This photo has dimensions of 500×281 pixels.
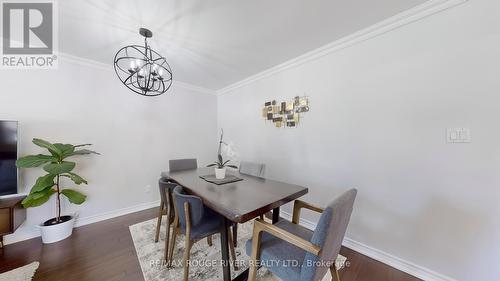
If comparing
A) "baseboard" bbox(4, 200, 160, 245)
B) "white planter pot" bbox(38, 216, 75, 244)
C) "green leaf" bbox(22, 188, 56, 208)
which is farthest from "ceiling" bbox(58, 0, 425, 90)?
"baseboard" bbox(4, 200, 160, 245)

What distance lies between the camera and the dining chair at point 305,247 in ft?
3.22

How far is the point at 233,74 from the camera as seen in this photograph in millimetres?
3238

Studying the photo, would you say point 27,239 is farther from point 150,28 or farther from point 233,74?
point 233,74

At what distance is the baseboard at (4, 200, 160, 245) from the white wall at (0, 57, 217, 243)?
0.08 feet

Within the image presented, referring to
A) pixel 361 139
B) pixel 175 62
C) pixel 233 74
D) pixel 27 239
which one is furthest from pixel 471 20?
pixel 27 239

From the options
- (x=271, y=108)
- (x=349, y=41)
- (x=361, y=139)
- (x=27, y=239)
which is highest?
(x=349, y=41)

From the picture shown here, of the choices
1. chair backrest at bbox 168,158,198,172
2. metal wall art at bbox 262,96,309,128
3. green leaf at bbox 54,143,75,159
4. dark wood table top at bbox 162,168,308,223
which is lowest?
dark wood table top at bbox 162,168,308,223

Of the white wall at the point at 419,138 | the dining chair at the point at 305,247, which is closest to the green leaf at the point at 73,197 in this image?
the dining chair at the point at 305,247

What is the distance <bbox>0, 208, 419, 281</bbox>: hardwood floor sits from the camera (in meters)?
1.61

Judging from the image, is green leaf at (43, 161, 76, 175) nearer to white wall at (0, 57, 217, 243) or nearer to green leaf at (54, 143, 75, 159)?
green leaf at (54, 143, 75, 159)

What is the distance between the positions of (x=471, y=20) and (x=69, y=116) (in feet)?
15.0

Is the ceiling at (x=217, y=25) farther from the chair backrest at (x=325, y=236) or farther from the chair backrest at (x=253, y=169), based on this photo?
the chair backrest at (x=325, y=236)

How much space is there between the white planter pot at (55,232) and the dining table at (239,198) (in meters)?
1.63

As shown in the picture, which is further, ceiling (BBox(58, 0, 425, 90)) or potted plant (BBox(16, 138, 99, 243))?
potted plant (BBox(16, 138, 99, 243))
